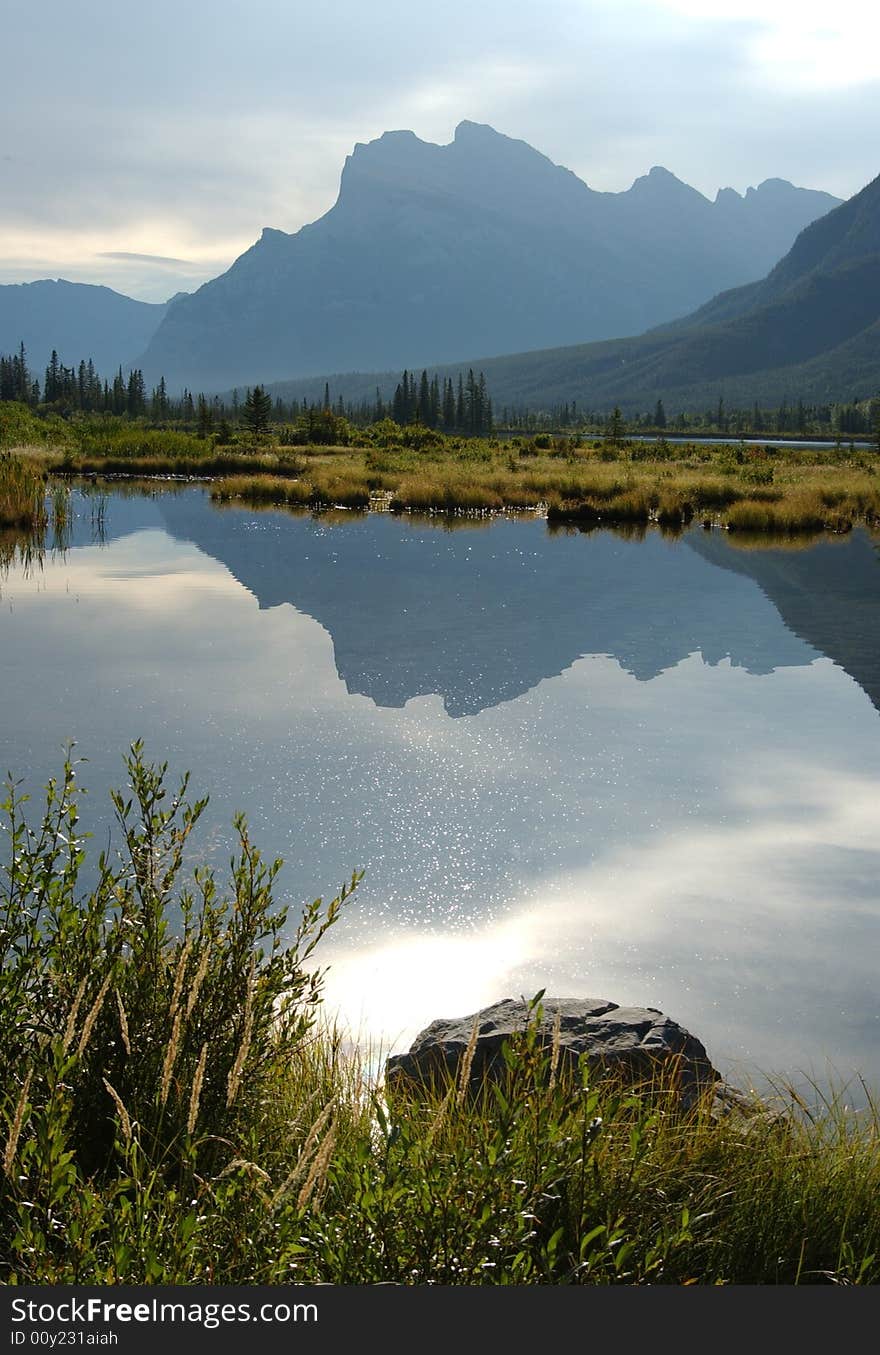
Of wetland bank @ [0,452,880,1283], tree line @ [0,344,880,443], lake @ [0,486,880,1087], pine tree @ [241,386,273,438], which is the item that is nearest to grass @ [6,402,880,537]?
lake @ [0,486,880,1087]

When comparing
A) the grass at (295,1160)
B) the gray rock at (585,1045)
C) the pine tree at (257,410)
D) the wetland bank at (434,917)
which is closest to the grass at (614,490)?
the wetland bank at (434,917)

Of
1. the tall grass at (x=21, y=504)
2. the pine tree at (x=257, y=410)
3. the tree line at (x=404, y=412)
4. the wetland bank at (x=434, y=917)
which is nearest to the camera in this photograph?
the wetland bank at (x=434, y=917)

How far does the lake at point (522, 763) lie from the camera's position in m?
7.17

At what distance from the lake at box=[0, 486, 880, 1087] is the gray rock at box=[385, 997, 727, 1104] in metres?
0.51

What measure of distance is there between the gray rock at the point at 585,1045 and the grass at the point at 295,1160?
21 cm

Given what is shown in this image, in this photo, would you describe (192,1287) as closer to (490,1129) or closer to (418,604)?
(490,1129)

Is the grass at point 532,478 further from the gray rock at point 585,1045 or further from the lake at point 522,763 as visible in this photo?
the gray rock at point 585,1045

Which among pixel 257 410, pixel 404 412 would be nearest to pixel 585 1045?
pixel 257 410

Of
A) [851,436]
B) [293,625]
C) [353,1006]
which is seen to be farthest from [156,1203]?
[851,436]

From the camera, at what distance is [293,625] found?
766 inches

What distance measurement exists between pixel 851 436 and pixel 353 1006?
12855 centimetres

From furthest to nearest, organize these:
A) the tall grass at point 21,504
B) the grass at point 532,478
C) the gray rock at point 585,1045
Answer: the grass at point 532,478 < the tall grass at point 21,504 < the gray rock at point 585,1045

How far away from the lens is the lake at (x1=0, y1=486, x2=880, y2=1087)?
717cm

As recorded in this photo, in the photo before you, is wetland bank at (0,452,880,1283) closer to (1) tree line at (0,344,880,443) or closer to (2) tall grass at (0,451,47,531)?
(2) tall grass at (0,451,47,531)
